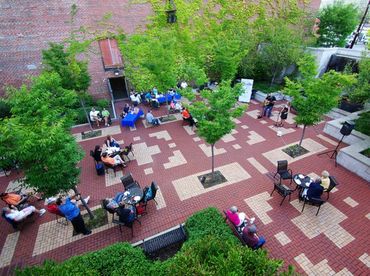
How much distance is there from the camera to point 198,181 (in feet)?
31.6

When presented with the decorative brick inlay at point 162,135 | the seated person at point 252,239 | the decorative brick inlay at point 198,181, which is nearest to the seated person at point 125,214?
the decorative brick inlay at point 198,181

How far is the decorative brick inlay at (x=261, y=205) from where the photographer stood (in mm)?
7732

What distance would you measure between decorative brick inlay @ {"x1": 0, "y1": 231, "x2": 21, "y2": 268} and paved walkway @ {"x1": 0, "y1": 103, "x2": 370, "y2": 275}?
0.11 ft

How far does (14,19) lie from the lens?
15.7 metres

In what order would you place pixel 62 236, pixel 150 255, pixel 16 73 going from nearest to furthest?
pixel 150 255, pixel 62 236, pixel 16 73

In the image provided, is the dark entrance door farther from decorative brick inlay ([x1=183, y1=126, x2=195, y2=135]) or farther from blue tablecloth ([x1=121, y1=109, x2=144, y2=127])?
decorative brick inlay ([x1=183, y1=126, x2=195, y2=135])

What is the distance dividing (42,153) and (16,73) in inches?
611

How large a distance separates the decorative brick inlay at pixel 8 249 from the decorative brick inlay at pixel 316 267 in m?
9.24

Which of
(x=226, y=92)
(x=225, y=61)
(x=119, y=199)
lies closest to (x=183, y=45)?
(x=225, y=61)

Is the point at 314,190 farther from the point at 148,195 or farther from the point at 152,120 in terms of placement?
the point at 152,120

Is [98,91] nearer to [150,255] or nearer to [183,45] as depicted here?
[183,45]

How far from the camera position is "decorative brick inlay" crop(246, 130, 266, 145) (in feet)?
40.6

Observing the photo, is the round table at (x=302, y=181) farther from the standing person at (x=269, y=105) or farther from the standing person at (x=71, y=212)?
the standing person at (x=71, y=212)

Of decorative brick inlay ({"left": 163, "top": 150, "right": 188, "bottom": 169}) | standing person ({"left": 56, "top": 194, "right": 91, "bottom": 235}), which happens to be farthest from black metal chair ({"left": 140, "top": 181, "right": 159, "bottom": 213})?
decorative brick inlay ({"left": 163, "top": 150, "right": 188, "bottom": 169})
